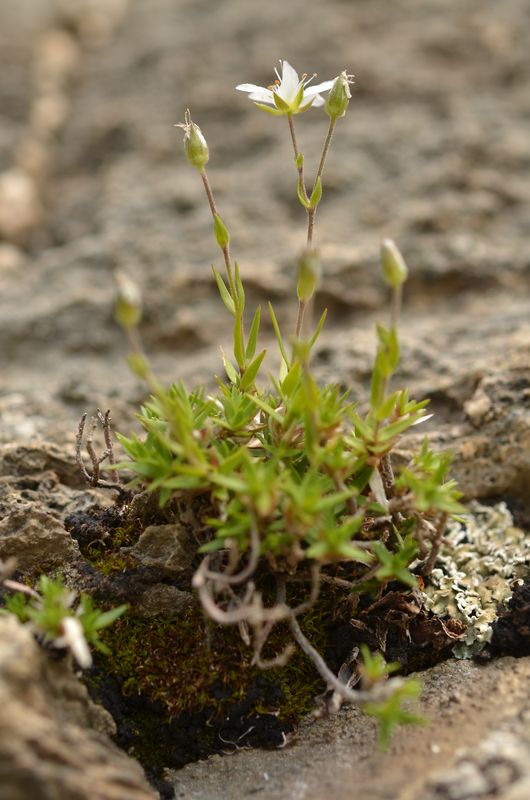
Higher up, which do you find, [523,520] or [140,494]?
[140,494]

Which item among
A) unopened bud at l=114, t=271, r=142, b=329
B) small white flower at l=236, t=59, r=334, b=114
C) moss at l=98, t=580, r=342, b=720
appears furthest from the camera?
small white flower at l=236, t=59, r=334, b=114

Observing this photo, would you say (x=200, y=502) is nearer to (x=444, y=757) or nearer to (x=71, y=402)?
(x=444, y=757)

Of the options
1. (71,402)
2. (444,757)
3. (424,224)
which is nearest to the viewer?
(444,757)

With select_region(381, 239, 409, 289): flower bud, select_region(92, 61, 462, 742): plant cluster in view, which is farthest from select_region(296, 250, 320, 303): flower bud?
select_region(381, 239, 409, 289): flower bud

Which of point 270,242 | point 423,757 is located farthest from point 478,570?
point 270,242

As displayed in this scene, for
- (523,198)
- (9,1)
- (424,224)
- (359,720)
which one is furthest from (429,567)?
(9,1)

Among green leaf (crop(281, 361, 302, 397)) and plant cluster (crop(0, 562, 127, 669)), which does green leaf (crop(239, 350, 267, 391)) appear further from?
plant cluster (crop(0, 562, 127, 669))

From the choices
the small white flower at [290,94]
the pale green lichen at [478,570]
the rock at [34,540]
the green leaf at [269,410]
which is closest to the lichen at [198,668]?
the rock at [34,540]
